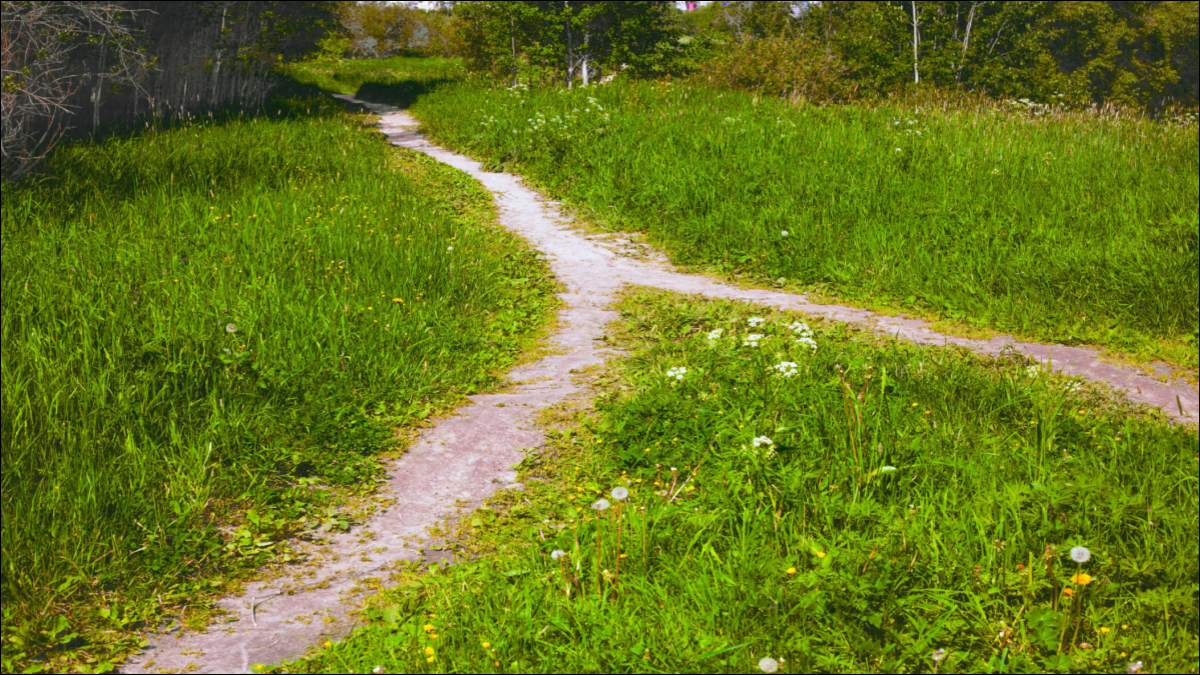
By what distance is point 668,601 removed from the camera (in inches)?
113

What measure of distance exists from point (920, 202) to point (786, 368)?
4.62 meters

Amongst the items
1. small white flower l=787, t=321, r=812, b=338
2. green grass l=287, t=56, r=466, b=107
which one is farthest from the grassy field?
green grass l=287, t=56, r=466, b=107

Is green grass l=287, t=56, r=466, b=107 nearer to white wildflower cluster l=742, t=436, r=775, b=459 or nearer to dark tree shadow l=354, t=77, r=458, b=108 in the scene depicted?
dark tree shadow l=354, t=77, r=458, b=108

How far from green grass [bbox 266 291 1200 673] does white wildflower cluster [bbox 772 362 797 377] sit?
9 cm

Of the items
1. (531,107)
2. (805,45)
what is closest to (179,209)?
(531,107)

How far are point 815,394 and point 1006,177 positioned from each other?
5704mm

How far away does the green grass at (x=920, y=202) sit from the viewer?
6363 mm

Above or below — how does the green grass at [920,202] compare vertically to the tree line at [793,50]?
below

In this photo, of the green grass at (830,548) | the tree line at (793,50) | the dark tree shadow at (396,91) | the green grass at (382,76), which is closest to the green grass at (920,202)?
the green grass at (830,548)

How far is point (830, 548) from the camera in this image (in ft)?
9.87

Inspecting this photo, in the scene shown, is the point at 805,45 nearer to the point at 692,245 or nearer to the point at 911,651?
the point at 692,245

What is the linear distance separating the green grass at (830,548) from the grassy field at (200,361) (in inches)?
34.5

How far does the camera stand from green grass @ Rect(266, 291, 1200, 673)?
2.68 meters

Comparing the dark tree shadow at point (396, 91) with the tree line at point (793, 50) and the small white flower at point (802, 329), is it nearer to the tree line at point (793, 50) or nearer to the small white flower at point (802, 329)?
the tree line at point (793, 50)
